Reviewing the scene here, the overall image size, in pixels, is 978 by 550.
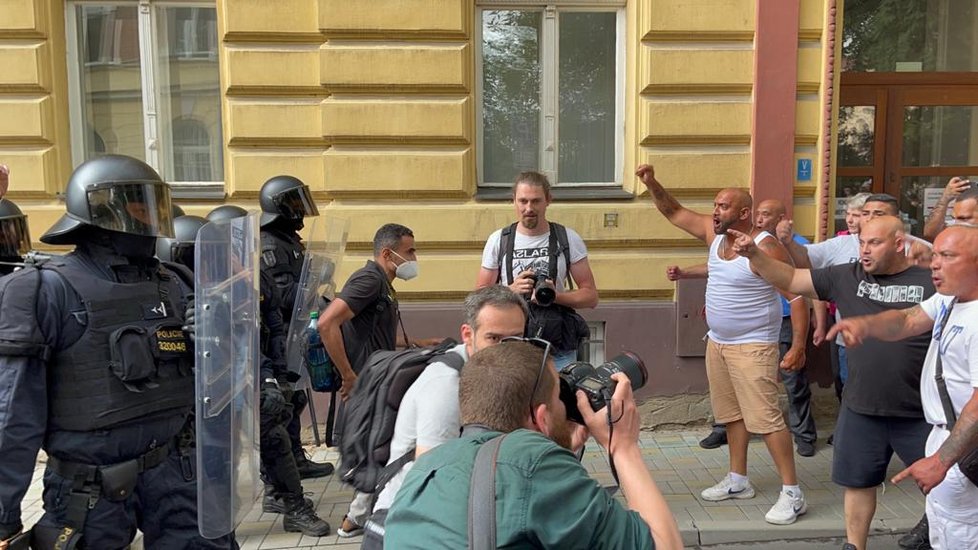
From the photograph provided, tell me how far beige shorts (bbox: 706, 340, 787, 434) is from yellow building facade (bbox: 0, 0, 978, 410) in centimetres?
138

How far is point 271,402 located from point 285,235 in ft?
4.92

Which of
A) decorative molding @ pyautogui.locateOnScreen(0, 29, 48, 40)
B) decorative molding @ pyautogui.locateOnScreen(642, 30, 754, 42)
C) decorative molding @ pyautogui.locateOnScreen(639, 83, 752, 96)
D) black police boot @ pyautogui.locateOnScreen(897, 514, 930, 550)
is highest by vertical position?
decorative molding @ pyautogui.locateOnScreen(0, 29, 48, 40)

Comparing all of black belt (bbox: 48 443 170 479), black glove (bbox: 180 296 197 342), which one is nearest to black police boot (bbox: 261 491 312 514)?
black belt (bbox: 48 443 170 479)

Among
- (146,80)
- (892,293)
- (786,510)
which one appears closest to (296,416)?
(786,510)

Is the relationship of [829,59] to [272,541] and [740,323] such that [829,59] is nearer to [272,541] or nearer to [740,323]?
[740,323]

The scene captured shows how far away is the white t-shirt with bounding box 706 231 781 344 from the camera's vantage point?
4.39 metres

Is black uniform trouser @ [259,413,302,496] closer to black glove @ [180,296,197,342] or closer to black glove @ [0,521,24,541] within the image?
black glove @ [180,296,197,342]

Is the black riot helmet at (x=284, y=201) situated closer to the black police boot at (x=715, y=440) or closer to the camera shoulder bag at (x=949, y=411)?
the black police boot at (x=715, y=440)

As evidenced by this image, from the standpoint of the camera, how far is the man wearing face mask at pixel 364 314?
13.7ft

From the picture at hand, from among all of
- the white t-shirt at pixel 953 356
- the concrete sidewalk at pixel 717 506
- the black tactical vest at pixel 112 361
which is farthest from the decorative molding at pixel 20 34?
the white t-shirt at pixel 953 356

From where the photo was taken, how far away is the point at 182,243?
4.11 meters

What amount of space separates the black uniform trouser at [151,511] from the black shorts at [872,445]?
2867mm

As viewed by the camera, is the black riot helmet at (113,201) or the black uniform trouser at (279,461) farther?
the black uniform trouser at (279,461)

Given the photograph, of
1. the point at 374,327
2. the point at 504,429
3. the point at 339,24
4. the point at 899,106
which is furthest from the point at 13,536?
the point at 899,106
